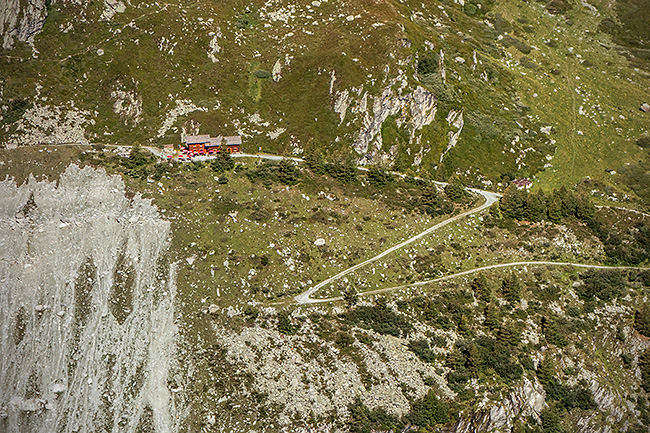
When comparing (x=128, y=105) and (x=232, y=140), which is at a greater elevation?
(x=128, y=105)

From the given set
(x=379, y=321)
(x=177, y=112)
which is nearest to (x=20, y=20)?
(x=177, y=112)

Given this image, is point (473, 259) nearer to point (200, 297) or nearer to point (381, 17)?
point (200, 297)

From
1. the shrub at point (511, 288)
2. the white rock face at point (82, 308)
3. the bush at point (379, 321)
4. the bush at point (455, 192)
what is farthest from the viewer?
the bush at point (455, 192)

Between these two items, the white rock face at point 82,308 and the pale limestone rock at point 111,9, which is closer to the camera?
the white rock face at point 82,308

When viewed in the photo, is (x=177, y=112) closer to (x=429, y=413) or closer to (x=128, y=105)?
(x=128, y=105)

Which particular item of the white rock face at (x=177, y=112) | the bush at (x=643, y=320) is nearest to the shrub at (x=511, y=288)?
the bush at (x=643, y=320)

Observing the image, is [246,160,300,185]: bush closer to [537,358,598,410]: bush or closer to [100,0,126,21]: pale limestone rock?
[100,0,126,21]: pale limestone rock

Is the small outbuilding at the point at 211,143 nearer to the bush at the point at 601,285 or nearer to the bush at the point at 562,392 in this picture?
the bush at the point at 562,392

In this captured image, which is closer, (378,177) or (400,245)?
(400,245)
